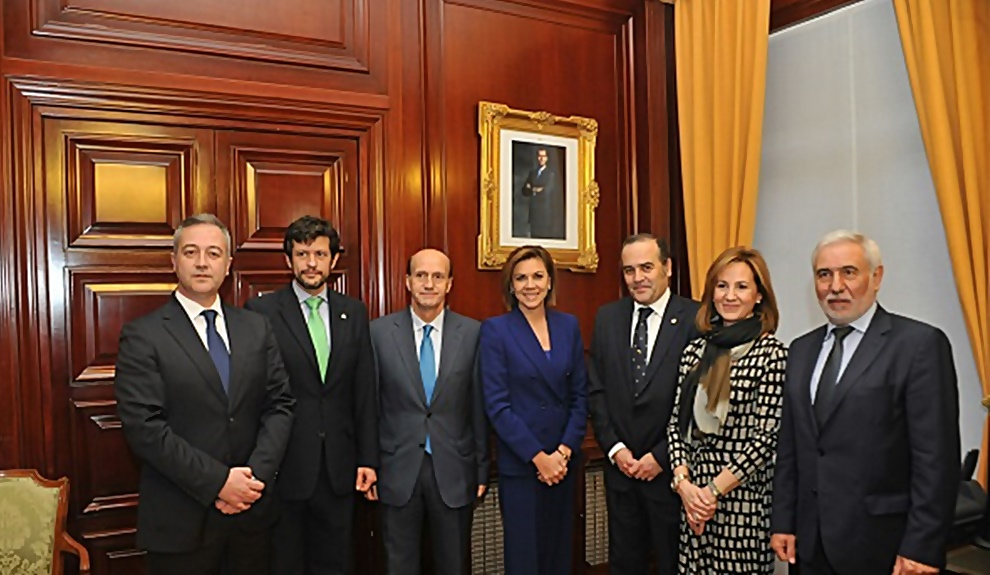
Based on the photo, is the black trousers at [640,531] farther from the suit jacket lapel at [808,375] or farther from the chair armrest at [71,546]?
the chair armrest at [71,546]

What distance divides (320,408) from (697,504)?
1.42 metres

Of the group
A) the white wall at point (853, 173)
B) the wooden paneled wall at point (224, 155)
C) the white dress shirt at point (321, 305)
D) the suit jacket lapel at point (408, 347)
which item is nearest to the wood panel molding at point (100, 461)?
the wooden paneled wall at point (224, 155)

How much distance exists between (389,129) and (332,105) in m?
0.29

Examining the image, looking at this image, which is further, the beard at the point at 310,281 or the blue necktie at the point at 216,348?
the beard at the point at 310,281

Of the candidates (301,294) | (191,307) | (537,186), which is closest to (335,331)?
(301,294)

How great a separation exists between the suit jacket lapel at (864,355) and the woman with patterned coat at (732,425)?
11.3 inches

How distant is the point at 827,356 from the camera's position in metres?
2.48

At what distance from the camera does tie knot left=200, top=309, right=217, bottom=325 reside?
274 cm

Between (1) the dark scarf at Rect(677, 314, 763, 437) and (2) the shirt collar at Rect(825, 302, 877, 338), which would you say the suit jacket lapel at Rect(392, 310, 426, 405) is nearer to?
(1) the dark scarf at Rect(677, 314, 763, 437)

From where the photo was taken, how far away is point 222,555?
269cm

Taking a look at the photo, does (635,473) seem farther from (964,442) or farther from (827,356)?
(964,442)

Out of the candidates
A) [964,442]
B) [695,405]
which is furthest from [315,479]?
[964,442]

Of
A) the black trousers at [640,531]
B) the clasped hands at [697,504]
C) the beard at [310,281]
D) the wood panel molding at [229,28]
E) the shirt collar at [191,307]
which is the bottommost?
the black trousers at [640,531]

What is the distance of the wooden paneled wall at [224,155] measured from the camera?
3072mm
